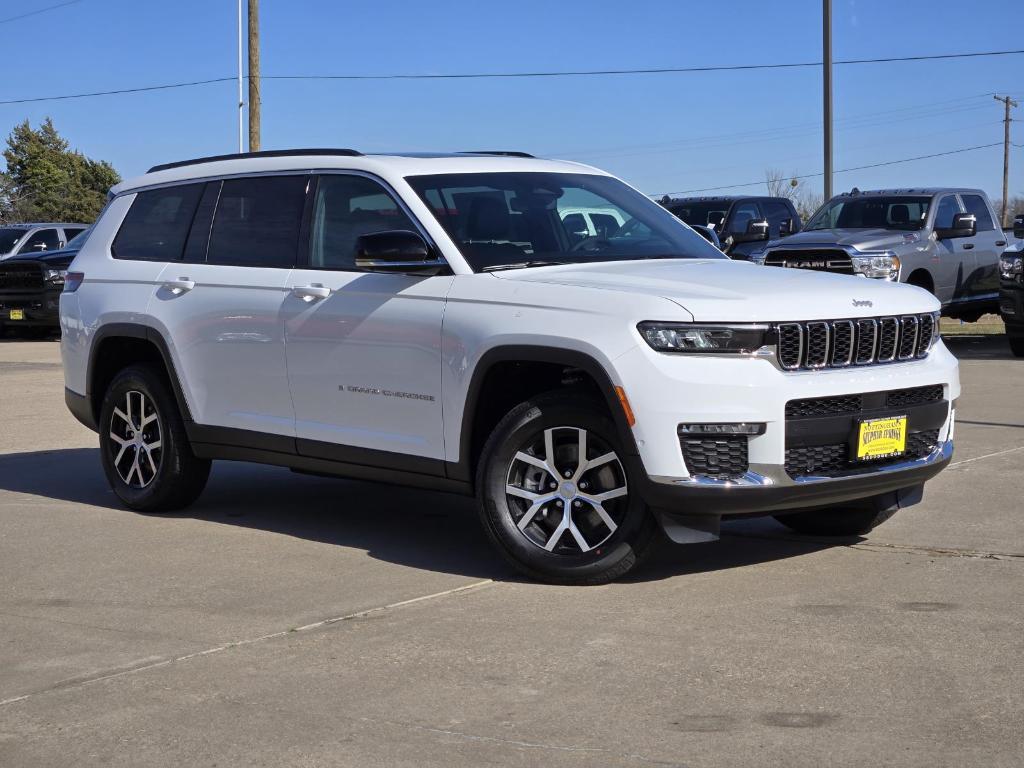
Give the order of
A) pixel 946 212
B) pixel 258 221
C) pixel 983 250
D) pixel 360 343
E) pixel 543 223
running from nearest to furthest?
pixel 360 343 → pixel 543 223 → pixel 258 221 → pixel 946 212 → pixel 983 250

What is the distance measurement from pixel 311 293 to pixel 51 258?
17.3 meters

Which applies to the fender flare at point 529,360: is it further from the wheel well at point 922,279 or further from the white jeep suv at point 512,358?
Result: the wheel well at point 922,279

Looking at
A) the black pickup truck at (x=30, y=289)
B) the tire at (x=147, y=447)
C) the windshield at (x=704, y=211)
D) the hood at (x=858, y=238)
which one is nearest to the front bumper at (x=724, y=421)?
the tire at (x=147, y=447)

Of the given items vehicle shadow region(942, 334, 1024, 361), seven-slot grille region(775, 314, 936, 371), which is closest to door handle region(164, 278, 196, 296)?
seven-slot grille region(775, 314, 936, 371)

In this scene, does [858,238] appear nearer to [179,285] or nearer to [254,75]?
[179,285]

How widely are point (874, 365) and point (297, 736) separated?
300cm

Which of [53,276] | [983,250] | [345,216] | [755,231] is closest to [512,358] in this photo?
[345,216]

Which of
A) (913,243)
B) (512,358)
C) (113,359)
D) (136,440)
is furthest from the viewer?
(913,243)

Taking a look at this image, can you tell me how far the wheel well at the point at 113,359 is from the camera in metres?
8.14

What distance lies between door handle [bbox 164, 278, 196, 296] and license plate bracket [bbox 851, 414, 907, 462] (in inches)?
141

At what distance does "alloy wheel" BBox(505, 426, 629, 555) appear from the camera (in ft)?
19.5

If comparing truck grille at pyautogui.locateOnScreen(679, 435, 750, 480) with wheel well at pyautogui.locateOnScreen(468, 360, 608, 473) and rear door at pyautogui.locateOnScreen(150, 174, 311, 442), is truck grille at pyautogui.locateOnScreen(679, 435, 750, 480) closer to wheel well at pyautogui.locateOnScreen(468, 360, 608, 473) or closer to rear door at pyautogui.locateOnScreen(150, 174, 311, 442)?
wheel well at pyautogui.locateOnScreen(468, 360, 608, 473)

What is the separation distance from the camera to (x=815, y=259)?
1741 centimetres

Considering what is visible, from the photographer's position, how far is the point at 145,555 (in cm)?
689
